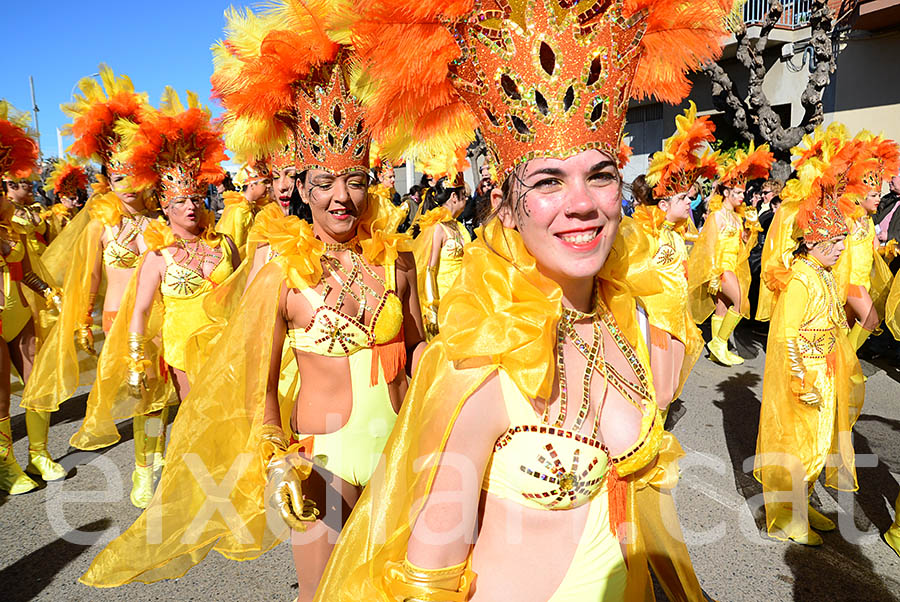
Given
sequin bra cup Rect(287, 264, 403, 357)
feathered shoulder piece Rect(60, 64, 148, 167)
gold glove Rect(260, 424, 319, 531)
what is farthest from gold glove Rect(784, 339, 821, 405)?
feathered shoulder piece Rect(60, 64, 148, 167)

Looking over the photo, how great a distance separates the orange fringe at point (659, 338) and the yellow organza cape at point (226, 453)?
1318 mm

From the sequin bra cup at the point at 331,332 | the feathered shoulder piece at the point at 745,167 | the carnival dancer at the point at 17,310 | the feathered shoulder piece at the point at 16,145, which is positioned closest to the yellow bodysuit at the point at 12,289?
the carnival dancer at the point at 17,310

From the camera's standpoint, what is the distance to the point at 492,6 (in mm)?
1332

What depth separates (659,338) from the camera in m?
1.73

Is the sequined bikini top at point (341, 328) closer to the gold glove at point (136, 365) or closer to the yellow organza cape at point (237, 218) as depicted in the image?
the gold glove at point (136, 365)

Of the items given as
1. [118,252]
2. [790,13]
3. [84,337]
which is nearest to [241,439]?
[84,337]

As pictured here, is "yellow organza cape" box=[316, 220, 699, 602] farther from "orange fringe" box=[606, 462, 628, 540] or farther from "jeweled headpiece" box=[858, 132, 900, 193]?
"jeweled headpiece" box=[858, 132, 900, 193]

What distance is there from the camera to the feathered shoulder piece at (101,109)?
415cm

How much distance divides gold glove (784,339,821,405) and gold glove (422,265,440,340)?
2928 millimetres

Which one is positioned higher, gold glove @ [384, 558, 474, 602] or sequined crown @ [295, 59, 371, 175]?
sequined crown @ [295, 59, 371, 175]

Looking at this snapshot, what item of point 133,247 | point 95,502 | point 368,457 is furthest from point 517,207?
point 133,247

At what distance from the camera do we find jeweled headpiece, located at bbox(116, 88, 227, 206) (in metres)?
3.82

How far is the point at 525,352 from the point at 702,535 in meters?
2.96

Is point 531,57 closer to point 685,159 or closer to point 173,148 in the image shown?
point 173,148
